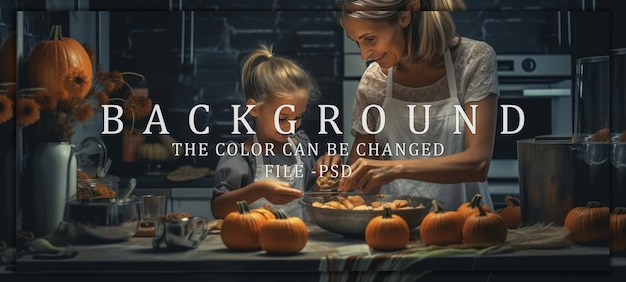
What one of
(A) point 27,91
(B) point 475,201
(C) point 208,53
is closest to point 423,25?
(B) point 475,201

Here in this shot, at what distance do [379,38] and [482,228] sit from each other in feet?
2.10

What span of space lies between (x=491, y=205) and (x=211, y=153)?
86cm

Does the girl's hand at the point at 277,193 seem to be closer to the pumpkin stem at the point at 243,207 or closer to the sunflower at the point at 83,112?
the pumpkin stem at the point at 243,207

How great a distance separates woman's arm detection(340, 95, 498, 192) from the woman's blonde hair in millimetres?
202

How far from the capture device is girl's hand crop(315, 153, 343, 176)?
7.43 ft

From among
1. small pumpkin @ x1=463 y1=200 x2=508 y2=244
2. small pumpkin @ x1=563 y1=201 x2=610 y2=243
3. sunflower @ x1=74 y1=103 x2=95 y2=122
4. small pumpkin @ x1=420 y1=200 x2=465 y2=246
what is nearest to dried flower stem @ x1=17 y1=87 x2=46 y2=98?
sunflower @ x1=74 y1=103 x2=95 y2=122

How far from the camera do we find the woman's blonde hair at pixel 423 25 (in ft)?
7.42

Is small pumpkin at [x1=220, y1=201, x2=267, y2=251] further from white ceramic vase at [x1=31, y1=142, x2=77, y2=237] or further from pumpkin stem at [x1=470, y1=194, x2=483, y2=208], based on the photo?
pumpkin stem at [x1=470, y1=194, x2=483, y2=208]

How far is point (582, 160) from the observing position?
2.27 metres

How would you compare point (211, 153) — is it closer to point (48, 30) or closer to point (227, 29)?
point (227, 29)

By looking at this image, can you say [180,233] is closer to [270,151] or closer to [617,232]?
[270,151]

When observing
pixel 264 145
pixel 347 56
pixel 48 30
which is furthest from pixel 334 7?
pixel 48 30

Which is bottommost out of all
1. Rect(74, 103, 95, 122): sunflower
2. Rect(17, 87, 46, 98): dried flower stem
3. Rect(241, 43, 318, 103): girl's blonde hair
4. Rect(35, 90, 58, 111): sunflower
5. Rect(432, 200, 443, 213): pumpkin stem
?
Rect(432, 200, 443, 213): pumpkin stem

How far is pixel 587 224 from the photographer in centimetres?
224
